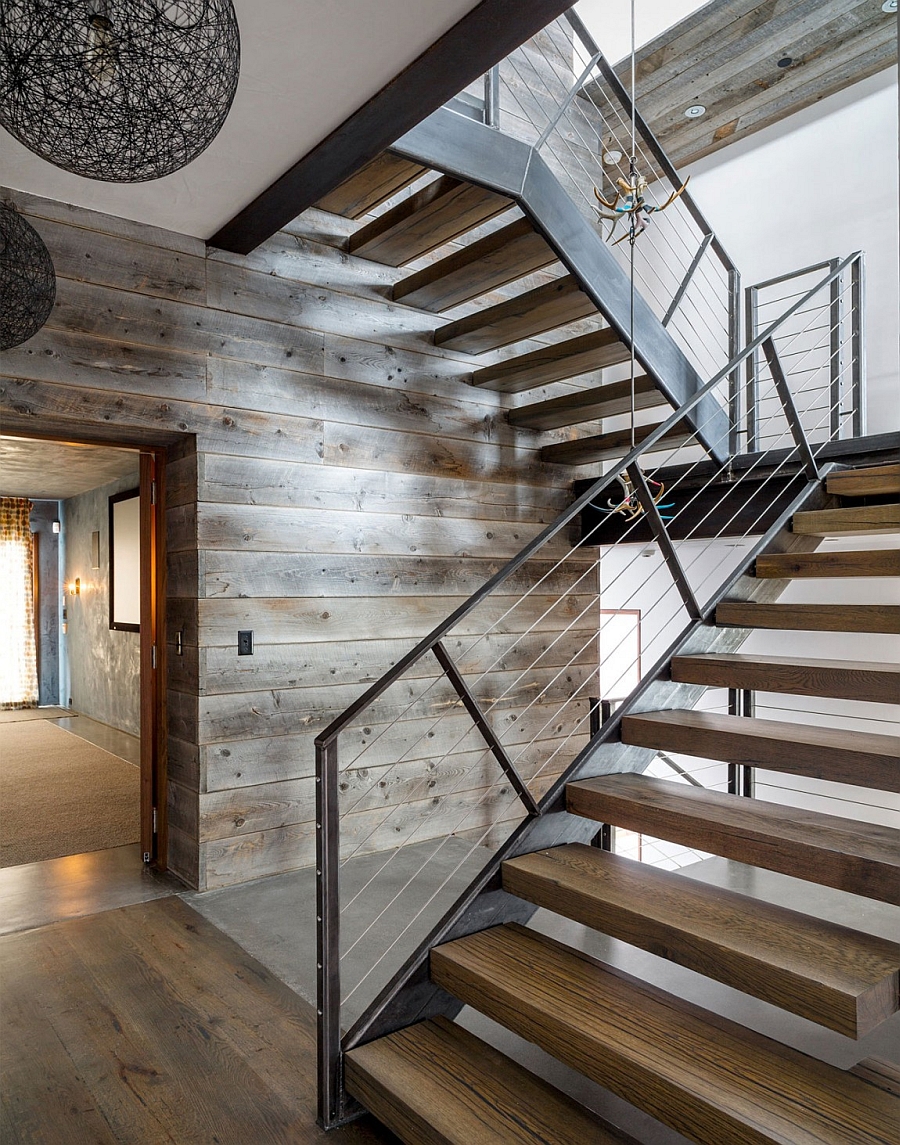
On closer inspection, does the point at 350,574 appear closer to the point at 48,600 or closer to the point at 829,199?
the point at 829,199

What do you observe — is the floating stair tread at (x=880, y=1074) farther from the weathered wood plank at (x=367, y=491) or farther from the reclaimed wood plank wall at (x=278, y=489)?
the weathered wood plank at (x=367, y=491)

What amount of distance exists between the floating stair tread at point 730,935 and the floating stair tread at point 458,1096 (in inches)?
16.0

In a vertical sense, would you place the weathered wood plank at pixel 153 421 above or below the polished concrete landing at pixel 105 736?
above

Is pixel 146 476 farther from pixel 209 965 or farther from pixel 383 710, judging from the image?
pixel 209 965

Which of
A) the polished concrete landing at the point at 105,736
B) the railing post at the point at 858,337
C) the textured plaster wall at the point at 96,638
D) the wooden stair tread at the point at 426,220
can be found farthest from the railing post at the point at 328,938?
the textured plaster wall at the point at 96,638

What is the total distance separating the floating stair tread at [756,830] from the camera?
192 cm

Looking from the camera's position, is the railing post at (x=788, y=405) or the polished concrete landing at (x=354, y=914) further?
the railing post at (x=788, y=405)

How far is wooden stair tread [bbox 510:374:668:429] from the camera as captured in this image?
3932mm

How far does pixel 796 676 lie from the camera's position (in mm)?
2582

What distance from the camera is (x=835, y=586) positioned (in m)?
5.66

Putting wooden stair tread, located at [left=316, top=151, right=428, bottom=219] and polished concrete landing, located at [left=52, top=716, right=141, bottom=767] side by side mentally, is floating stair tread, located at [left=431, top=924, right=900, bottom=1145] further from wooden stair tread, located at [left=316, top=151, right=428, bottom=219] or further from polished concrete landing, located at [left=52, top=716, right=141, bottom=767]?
polished concrete landing, located at [left=52, top=716, right=141, bottom=767]

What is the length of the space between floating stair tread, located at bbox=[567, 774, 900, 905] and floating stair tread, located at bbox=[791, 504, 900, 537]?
125 centimetres

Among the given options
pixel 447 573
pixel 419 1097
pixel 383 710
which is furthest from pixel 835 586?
pixel 419 1097

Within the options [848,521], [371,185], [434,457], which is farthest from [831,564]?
[371,185]
